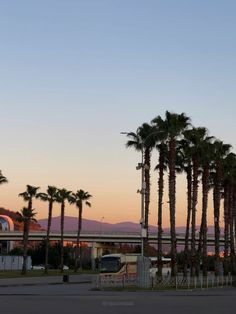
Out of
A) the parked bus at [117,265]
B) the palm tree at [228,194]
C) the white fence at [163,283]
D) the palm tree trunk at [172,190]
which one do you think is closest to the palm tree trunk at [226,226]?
the palm tree at [228,194]

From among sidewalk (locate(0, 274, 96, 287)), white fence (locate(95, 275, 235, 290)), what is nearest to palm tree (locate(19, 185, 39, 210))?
sidewalk (locate(0, 274, 96, 287))

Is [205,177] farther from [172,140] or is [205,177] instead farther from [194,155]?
[172,140]

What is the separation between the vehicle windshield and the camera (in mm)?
64125

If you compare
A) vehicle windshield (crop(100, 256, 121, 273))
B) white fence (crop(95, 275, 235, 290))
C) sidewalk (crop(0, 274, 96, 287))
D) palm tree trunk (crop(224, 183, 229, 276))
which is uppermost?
palm tree trunk (crop(224, 183, 229, 276))

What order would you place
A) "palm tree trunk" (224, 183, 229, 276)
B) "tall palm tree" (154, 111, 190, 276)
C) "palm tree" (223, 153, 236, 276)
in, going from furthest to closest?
1. "palm tree" (223, 153, 236, 276)
2. "palm tree trunk" (224, 183, 229, 276)
3. "tall palm tree" (154, 111, 190, 276)

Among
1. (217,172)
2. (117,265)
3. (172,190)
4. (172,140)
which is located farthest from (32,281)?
(217,172)

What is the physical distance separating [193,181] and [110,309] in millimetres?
42530

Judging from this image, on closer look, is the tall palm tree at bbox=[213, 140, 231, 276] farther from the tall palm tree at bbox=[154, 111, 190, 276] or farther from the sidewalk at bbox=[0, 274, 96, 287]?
the sidewalk at bbox=[0, 274, 96, 287]

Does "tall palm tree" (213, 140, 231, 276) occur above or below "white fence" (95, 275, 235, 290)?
above

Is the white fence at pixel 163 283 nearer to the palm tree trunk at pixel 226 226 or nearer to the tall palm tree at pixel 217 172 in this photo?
the tall palm tree at pixel 217 172

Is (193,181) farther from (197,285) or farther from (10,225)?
(10,225)

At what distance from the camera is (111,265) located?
6456 cm

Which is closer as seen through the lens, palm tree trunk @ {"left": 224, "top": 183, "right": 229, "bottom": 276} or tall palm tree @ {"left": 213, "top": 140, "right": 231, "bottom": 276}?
tall palm tree @ {"left": 213, "top": 140, "right": 231, "bottom": 276}

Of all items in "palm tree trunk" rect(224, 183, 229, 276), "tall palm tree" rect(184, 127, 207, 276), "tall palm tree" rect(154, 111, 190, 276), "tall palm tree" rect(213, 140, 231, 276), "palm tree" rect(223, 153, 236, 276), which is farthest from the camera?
"palm tree" rect(223, 153, 236, 276)
